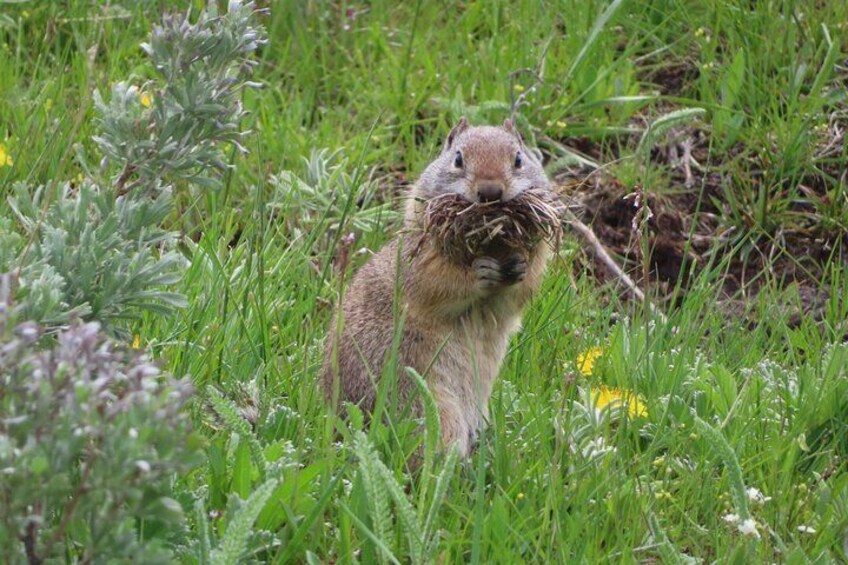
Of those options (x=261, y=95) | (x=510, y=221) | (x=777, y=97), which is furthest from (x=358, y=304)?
(x=777, y=97)

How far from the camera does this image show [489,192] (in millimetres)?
3867

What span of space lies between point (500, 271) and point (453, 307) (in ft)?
0.65

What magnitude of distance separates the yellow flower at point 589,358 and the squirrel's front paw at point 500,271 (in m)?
0.39

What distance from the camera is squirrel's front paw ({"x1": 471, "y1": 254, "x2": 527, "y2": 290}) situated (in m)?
3.92

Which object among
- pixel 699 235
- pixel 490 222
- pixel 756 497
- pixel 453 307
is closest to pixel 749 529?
pixel 756 497

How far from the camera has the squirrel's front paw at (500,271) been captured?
3922 mm

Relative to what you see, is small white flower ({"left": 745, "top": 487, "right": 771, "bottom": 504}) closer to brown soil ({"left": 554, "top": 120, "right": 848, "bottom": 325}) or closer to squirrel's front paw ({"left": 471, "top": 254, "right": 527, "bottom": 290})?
squirrel's front paw ({"left": 471, "top": 254, "right": 527, "bottom": 290})

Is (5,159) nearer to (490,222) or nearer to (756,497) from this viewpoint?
(490,222)

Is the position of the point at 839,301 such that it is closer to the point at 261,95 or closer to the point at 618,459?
the point at 618,459

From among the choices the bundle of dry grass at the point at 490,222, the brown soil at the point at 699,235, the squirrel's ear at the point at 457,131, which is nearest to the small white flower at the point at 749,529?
the bundle of dry grass at the point at 490,222

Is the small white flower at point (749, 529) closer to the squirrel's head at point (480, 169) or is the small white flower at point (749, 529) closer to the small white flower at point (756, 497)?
the small white flower at point (756, 497)

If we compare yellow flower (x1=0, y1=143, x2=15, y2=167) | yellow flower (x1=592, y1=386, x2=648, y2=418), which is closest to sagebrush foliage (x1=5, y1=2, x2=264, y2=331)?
yellow flower (x1=592, y1=386, x2=648, y2=418)

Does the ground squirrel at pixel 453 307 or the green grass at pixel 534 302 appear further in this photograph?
the ground squirrel at pixel 453 307

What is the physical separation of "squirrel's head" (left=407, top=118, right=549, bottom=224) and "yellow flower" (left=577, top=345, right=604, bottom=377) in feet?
1.73
